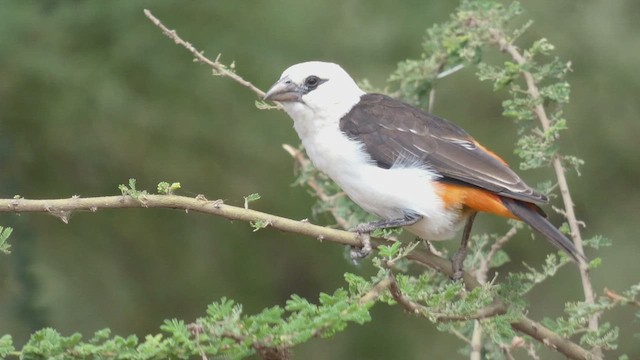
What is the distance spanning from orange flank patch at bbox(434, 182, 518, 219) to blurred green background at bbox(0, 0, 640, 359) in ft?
6.63

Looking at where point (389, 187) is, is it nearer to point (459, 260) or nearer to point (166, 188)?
point (459, 260)

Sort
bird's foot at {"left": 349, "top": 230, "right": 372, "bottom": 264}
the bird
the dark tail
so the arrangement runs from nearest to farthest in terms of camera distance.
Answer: bird's foot at {"left": 349, "top": 230, "right": 372, "bottom": 264}, the dark tail, the bird

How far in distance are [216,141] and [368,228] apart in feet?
8.38

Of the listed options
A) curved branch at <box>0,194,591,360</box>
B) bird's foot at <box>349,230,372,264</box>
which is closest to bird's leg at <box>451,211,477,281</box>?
bird's foot at <box>349,230,372,264</box>

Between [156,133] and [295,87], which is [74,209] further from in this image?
[156,133]

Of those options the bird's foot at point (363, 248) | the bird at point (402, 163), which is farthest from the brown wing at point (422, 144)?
the bird's foot at point (363, 248)

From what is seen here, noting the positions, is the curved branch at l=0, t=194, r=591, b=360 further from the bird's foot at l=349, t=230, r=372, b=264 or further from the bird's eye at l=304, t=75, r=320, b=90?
the bird's eye at l=304, t=75, r=320, b=90

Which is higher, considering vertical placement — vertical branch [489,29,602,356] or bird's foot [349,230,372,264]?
vertical branch [489,29,602,356]

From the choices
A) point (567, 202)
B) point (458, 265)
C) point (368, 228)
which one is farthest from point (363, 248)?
point (567, 202)

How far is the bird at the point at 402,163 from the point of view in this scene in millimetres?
3857

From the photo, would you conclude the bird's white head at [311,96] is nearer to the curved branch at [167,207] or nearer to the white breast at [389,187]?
the white breast at [389,187]

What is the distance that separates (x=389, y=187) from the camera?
3.99 metres

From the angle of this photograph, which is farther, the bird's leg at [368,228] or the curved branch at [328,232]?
the bird's leg at [368,228]

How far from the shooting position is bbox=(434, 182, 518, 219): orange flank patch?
12.6 ft
